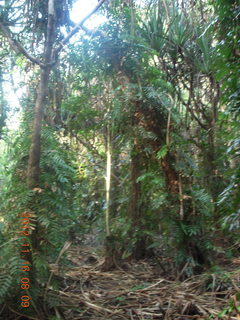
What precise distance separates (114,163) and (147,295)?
1937 mm

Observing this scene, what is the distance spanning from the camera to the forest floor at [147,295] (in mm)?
2607

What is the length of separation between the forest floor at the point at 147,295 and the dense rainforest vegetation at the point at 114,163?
2cm

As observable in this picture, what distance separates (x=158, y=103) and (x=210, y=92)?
6.29 ft

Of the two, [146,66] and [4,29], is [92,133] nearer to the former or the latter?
[146,66]

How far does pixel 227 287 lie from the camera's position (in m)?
2.93

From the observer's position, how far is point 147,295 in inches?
122

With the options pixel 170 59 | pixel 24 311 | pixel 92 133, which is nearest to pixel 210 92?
pixel 170 59

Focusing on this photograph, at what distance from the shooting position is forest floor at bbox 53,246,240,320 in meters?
2.61

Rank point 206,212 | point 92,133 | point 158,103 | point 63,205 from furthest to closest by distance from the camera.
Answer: point 92,133 → point 158,103 → point 206,212 → point 63,205
